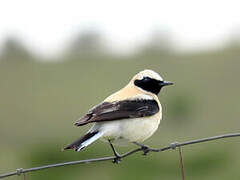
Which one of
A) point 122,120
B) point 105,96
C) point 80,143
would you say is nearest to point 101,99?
point 105,96

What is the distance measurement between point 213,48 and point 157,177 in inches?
409

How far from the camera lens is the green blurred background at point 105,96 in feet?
41.2

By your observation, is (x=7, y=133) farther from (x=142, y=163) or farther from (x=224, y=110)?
(x=142, y=163)

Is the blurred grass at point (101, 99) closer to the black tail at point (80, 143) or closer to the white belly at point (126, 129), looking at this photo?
the white belly at point (126, 129)

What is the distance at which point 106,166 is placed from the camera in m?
12.5

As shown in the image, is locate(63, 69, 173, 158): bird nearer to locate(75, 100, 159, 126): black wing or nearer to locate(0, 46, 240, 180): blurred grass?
locate(75, 100, 159, 126): black wing

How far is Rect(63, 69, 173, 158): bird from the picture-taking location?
567 cm

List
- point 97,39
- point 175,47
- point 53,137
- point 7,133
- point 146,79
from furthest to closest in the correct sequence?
point 97,39 → point 175,47 → point 7,133 → point 53,137 → point 146,79

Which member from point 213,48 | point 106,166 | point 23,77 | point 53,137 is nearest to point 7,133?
point 53,137

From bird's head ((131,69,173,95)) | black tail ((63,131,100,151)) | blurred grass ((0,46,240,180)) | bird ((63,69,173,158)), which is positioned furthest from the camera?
blurred grass ((0,46,240,180))

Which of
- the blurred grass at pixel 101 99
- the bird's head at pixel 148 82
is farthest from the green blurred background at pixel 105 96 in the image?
the bird's head at pixel 148 82

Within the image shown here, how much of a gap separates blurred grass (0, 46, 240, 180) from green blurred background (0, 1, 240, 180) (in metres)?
0.02

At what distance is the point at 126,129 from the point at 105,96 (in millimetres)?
11452

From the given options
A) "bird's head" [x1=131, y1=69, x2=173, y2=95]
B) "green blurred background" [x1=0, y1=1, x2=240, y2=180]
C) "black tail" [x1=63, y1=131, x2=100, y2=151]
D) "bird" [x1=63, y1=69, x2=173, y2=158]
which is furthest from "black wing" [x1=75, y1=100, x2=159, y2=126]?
"green blurred background" [x1=0, y1=1, x2=240, y2=180]
